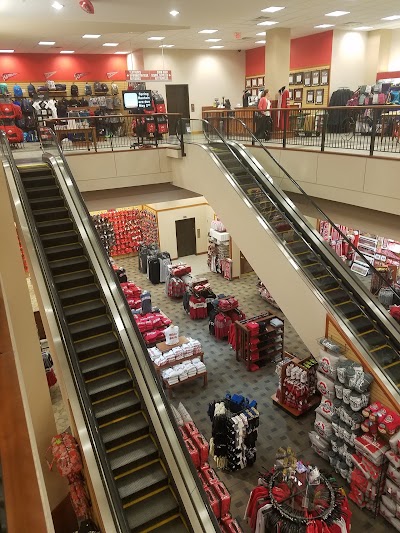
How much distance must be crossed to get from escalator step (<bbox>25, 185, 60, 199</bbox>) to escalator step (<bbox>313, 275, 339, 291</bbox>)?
17.0 feet

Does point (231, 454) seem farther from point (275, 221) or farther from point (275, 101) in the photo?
point (275, 101)

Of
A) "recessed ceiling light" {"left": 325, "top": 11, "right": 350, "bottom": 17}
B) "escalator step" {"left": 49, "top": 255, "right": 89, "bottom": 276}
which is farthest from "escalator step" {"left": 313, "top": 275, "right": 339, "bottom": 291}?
"recessed ceiling light" {"left": 325, "top": 11, "right": 350, "bottom": 17}

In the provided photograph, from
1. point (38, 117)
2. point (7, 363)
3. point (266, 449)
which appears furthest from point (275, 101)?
point (7, 363)

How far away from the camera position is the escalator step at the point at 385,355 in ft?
21.7

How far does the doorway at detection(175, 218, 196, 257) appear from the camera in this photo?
17406 mm

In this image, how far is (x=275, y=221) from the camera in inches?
322

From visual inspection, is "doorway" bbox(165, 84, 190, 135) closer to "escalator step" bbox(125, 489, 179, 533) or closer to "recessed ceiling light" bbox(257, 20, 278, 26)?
"recessed ceiling light" bbox(257, 20, 278, 26)

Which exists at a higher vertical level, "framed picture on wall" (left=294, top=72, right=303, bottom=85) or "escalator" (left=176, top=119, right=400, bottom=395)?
"framed picture on wall" (left=294, top=72, right=303, bottom=85)

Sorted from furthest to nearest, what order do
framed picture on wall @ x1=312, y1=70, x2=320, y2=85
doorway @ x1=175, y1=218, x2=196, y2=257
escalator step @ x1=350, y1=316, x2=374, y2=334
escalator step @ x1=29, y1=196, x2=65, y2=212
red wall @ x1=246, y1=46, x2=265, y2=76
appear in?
red wall @ x1=246, y1=46, x2=265, y2=76, doorway @ x1=175, y1=218, x2=196, y2=257, framed picture on wall @ x1=312, y1=70, x2=320, y2=85, escalator step @ x1=29, y1=196, x2=65, y2=212, escalator step @ x1=350, y1=316, x2=374, y2=334

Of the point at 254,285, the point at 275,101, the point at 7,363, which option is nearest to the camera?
the point at 7,363

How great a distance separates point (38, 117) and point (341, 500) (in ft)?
46.0

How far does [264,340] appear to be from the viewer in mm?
10023

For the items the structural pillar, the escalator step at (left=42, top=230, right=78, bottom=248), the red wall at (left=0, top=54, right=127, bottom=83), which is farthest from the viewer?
the red wall at (left=0, top=54, right=127, bottom=83)

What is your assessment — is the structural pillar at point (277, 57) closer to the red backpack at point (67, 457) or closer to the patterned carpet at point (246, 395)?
the patterned carpet at point (246, 395)
